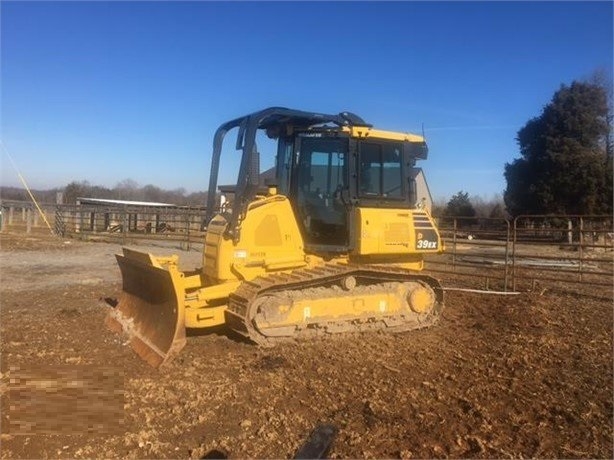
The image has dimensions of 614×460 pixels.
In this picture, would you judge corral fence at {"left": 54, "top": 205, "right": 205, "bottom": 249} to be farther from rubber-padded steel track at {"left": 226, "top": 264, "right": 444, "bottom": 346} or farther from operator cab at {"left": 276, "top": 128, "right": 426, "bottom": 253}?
rubber-padded steel track at {"left": 226, "top": 264, "right": 444, "bottom": 346}

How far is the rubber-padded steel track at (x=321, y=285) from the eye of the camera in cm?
679

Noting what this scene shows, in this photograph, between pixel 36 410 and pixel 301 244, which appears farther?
pixel 301 244

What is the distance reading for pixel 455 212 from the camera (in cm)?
3812

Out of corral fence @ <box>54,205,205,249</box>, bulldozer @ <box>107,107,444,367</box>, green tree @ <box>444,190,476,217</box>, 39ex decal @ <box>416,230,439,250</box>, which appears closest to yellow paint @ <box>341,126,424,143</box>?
bulldozer @ <box>107,107,444,367</box>

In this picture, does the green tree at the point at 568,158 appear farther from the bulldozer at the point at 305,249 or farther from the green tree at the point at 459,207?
the bulldozer at the point at 305,249

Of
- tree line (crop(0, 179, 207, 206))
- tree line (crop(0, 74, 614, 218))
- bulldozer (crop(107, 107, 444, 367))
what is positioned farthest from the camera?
tree line (crop(0, 179, 207, 206))

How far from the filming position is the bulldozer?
7043 millimetres

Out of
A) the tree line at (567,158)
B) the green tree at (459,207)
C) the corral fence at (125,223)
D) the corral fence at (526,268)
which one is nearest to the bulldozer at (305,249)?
the corral fence at (526,268)

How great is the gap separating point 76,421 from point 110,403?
1.45 ft

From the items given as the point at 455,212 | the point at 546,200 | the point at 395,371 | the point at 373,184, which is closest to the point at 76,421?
the point at 395,371

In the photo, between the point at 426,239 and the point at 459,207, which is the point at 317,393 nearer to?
the point at 426,239

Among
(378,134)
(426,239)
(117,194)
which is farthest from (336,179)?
(117,194)

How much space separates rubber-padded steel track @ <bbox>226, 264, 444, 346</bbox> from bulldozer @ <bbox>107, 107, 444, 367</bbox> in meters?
0.02

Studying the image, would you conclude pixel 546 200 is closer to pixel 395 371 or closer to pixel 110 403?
pixel 395 371
